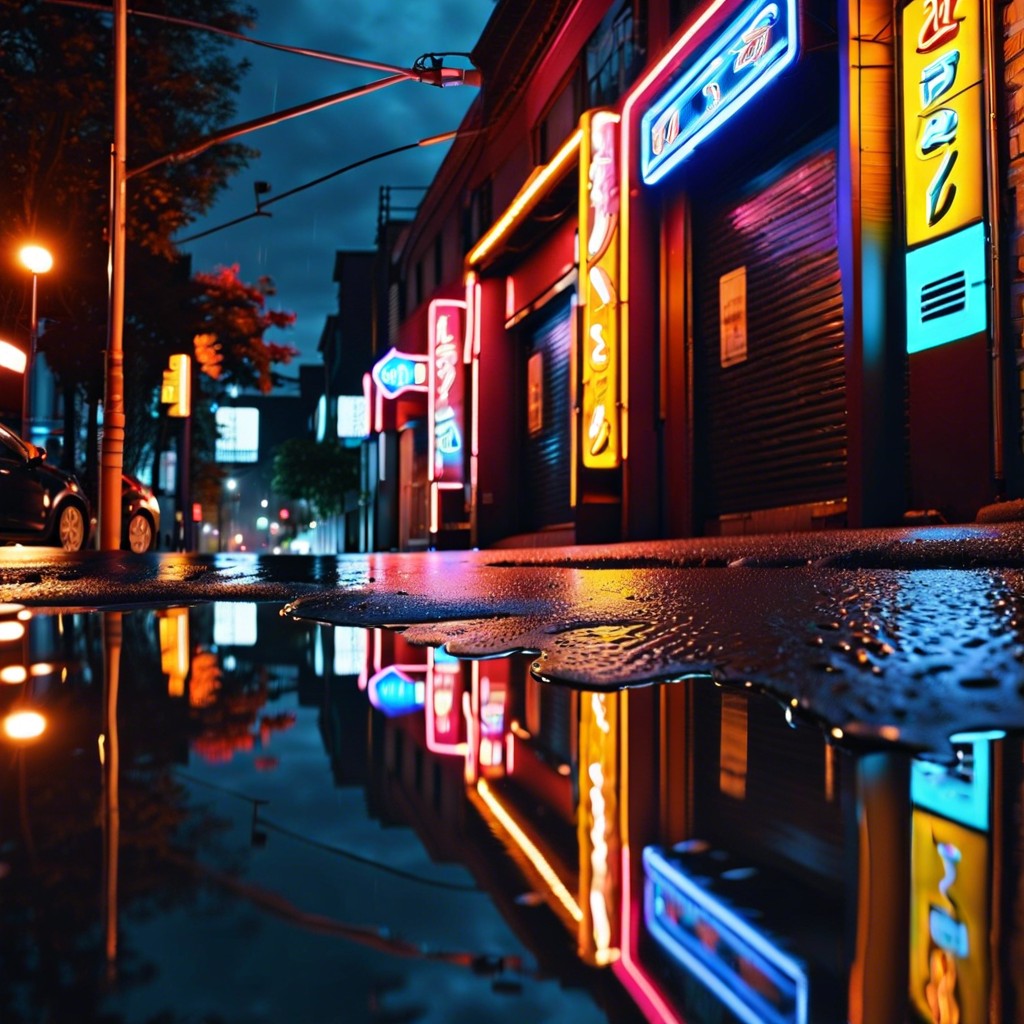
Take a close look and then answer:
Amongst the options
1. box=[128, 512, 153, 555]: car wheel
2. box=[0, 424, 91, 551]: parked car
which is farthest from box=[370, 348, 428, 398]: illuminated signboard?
box=[0, 424, 91, 551]: parked car

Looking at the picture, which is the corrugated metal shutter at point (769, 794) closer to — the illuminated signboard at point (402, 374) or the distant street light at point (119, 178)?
the distant street light at point (119, 178)

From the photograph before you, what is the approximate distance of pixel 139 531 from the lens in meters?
16.4

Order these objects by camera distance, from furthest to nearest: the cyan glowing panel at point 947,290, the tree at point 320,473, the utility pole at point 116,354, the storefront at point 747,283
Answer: the tree at point 320,473
the utility pole at point 116,354
the storefront at point 747,283
the cyan glowing panel at point 947,290

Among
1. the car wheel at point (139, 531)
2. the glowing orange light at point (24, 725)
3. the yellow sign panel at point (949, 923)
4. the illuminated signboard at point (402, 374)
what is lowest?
the yellow sign panel at point (949, 923)

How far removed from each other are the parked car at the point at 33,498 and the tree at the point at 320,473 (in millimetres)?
30705

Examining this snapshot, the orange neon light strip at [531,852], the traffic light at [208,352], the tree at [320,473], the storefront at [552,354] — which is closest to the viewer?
the orange neon light strip at [531,852]

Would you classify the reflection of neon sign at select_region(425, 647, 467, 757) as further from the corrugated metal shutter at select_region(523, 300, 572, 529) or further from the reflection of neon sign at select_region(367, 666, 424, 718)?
the corrugated metal shutter at select_region(523, 300, 572, 529)

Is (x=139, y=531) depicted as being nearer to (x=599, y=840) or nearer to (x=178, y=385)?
(x=178, y=385)

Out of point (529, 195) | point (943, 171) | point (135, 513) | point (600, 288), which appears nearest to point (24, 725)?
point (943, 171)

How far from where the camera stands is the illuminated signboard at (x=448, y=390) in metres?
20.4

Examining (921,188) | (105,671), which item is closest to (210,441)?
(921,188)

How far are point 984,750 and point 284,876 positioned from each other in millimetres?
858

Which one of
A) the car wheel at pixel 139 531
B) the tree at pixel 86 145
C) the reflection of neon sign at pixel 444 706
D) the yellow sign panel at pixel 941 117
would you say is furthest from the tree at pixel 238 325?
the reflection of neon sign at pixel 444 706

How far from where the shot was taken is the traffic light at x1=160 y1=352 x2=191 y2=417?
26108 millimetres
